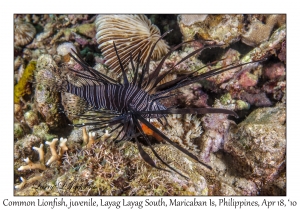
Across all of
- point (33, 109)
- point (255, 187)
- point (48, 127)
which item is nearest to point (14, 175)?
point (48, 127)

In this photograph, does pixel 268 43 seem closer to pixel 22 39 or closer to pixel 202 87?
pixel 202 87

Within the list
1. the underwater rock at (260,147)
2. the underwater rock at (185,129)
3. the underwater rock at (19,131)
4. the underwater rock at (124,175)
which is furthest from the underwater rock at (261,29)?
the underwater rock at (19,131)

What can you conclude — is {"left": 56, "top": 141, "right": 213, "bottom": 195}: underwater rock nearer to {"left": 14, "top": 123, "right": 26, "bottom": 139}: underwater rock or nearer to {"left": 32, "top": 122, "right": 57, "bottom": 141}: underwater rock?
{"left": 32, "top": 122, "right": 57, "bottom": 141}: underwater rock

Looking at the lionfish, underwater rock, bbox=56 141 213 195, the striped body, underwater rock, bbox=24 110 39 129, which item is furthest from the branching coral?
underwater rock, bbox=24 110 39 129

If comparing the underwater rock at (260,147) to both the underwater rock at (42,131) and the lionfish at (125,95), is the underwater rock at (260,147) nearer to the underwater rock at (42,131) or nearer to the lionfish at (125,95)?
the lionfish at (125,95)

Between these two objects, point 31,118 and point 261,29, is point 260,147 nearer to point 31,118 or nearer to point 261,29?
point 261,29
